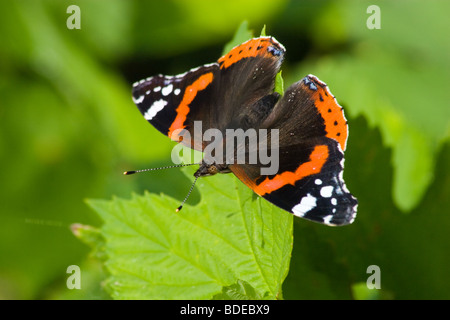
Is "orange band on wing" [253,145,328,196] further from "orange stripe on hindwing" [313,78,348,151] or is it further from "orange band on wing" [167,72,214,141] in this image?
"orange band on wing" [167,72,214,141]

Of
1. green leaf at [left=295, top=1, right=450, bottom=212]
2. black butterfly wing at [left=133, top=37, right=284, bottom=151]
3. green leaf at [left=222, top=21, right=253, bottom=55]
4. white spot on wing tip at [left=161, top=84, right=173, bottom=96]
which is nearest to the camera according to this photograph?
green leaf at [left=222, top=21, right=253, bottom=55]

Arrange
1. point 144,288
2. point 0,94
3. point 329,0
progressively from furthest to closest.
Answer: point 329,0, point 0,94, point 144,288

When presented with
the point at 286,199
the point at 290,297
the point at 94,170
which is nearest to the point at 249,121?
the point at 286,199

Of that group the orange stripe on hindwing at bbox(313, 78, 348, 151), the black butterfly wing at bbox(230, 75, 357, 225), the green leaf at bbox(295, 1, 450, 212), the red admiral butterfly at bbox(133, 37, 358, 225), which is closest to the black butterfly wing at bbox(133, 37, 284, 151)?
the red admiral butterfly at bbox(133, 37, 358, 225)

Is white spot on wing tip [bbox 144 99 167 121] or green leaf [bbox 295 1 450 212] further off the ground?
green leaf [bbox 295 1 450 212]

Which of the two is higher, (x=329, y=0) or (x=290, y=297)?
(x=329, y=0)

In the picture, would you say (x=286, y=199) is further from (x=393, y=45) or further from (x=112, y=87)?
(x=393, y=45)

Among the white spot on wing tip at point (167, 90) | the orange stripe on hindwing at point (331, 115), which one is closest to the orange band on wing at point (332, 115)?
the orange stripe on hindwing at point (331, 115)
